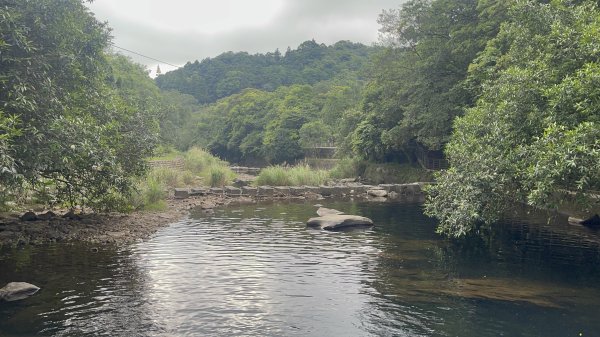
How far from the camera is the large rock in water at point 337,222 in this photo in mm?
24484

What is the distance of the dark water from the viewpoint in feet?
36.4

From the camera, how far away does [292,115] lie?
8388 centimetres

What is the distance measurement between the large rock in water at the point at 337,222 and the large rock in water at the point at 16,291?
14.5 meters

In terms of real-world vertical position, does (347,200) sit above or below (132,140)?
below

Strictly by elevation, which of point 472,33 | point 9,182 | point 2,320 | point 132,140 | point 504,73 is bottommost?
point 2,320

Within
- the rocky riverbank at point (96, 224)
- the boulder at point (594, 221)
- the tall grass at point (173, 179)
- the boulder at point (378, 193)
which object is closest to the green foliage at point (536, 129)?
the boulder at point (594, 221)

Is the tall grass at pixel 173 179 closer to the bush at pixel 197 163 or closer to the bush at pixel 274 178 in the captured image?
the bush at pixel 197 163

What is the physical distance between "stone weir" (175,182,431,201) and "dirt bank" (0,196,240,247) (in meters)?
11.0

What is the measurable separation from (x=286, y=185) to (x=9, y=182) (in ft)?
102

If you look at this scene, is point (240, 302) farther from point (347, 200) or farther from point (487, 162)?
point (347, 200)

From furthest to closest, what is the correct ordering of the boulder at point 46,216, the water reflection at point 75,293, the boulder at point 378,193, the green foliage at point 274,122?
the green foliage at point 274,122 → the boulder at point 378,193 → the boulder at point 46,216 → the water reflection at point 75,293

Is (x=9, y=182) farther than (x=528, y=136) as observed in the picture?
No

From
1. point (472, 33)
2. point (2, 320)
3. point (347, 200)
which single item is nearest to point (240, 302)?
point (2, 320)

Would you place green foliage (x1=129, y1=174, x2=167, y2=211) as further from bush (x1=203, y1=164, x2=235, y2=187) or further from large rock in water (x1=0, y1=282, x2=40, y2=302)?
large rock in water (x1=0, y1=282, x2=40, y2=302)
